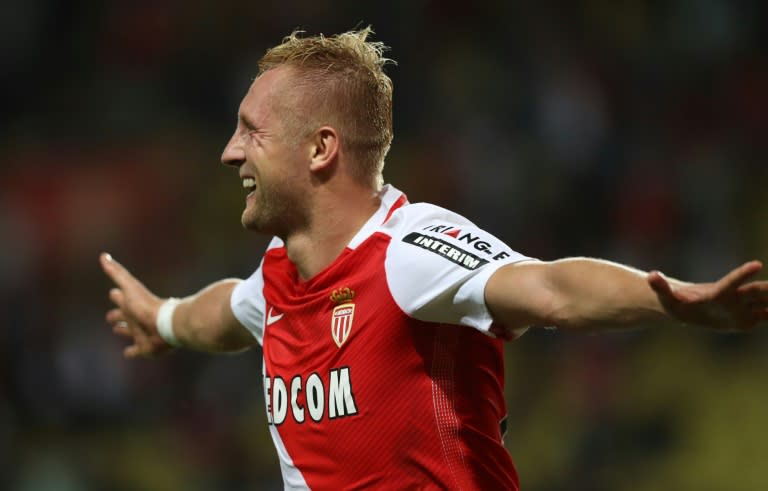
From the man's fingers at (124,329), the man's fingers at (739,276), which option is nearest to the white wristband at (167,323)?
the man's fingers at (124,329)

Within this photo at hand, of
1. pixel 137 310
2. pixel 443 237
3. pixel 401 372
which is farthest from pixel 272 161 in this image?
pixel 137 310

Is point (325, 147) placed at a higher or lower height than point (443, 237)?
higher

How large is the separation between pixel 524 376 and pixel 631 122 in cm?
226

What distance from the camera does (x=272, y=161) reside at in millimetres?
3162

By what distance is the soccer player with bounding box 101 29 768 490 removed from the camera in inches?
107

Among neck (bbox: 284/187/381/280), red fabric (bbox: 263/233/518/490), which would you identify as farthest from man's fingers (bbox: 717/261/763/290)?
neck (bbox: 284/187/381/280)

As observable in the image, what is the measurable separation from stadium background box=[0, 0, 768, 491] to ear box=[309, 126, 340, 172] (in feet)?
16.2

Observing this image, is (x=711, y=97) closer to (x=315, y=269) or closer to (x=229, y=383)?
(x=229, y=383)

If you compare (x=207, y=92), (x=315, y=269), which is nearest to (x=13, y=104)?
(x=207, y=92)

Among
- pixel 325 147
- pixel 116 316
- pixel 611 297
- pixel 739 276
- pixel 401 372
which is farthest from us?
pixel 116 316

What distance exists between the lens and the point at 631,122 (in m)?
9.03

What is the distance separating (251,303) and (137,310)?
2.30 feet

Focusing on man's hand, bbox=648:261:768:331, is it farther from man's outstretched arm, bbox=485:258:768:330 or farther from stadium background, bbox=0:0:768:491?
stadium background, bbox=0:0:768:491

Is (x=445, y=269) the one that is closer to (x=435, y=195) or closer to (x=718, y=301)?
(x=718, y=301)
